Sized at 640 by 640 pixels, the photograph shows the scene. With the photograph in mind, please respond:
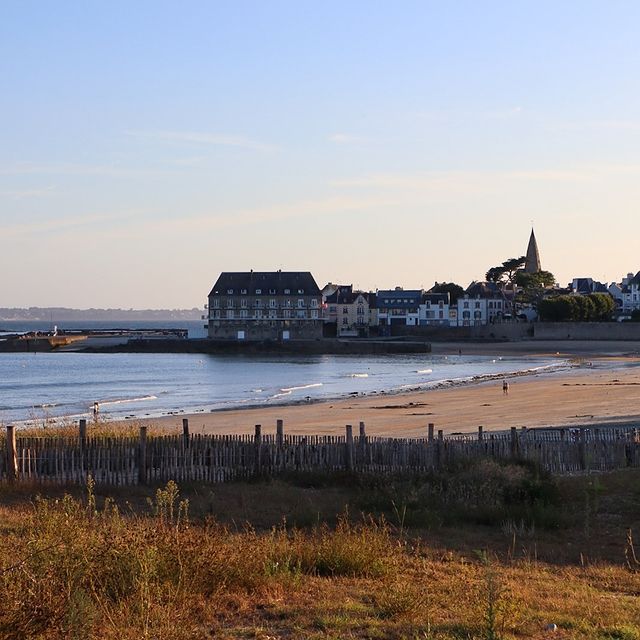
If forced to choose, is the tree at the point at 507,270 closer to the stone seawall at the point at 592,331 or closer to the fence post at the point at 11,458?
the stone seawall at the point at 592,331

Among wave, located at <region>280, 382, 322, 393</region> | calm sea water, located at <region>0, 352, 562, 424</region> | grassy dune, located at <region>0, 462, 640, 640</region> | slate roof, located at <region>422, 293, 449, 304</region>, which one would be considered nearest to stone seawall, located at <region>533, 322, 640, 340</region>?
slate roof, located at <region>422, 293, 449, 304</region>

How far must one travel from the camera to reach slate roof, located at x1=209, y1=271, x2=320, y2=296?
150 m

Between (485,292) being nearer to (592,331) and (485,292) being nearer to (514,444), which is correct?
(592,331)

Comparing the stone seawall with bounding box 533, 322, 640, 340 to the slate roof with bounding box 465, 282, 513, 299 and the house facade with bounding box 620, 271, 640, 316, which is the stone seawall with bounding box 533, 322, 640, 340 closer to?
the slate roof with bounding box 465, 282, 513, 299

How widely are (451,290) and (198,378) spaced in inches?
3997

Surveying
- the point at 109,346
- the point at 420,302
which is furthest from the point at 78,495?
the point at 420,302

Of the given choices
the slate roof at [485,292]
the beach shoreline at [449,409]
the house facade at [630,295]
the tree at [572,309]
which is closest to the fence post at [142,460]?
the beach shoreline at [449,409]

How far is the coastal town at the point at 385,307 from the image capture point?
14388 cm

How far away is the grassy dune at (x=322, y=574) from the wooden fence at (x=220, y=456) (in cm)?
258

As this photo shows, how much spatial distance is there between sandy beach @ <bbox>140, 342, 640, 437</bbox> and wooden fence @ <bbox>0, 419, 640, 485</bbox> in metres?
10.4

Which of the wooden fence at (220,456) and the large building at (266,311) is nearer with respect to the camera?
the wooden fence at (220,456)

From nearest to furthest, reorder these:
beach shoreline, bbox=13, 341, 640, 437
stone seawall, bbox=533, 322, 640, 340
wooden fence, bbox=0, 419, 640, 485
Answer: wooden fence, bbox=0, 419, 640, 485
beach shoreline, bbox=13, 341, 640, 437
stone seawall, bbox=533, 322, 640, 340

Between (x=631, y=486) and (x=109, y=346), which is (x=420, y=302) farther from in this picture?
(x=631, y=486)

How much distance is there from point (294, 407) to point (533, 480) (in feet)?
109
